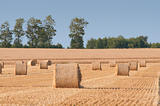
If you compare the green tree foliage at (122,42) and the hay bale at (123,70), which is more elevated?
the green tree foliage at (122,42)

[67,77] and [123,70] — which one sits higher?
[67,77]

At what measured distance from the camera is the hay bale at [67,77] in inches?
509

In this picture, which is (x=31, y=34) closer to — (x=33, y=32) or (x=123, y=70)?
(x=33, y=32)

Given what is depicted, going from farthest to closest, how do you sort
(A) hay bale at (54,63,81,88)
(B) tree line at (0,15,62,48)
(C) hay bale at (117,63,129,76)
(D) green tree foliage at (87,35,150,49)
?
(D) green tree foliage at (87,35,150,49), (B) tree line at (0,15,62,48), (C) hay bale at (117,63,129,76), (A) hay bale at (54,63,81,88)

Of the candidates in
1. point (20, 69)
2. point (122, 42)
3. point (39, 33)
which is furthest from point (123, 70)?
point (122, 42)

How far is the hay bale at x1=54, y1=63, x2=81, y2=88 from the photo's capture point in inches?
509

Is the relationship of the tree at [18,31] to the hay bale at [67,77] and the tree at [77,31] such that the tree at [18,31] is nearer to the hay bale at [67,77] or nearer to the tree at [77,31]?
the tree at [77,31]

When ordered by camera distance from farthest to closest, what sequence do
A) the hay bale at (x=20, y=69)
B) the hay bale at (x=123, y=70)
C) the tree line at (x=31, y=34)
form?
the tree line at (x=31, y=34) < the hay bale at (x=20, y=69) < the hay bale at (x=123, y=70)

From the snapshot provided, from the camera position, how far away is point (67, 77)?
1291cm

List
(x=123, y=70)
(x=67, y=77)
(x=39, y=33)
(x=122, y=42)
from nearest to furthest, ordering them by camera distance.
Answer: (x=67, y=77) < (x=123, y=70) < (x=39, y=33) < (x=122, y=42)

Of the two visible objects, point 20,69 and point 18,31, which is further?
point 18,31

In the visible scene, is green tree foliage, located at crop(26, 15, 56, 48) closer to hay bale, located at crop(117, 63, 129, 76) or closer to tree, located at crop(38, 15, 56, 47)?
tree, located at crop(38, 15, 56, 47)

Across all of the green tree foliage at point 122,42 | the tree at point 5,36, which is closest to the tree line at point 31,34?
the tree at point 5,36

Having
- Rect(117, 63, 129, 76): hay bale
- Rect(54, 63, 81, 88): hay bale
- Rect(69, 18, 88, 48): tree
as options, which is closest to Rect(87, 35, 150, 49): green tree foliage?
Rect(69, 18, 88, 48): tree
